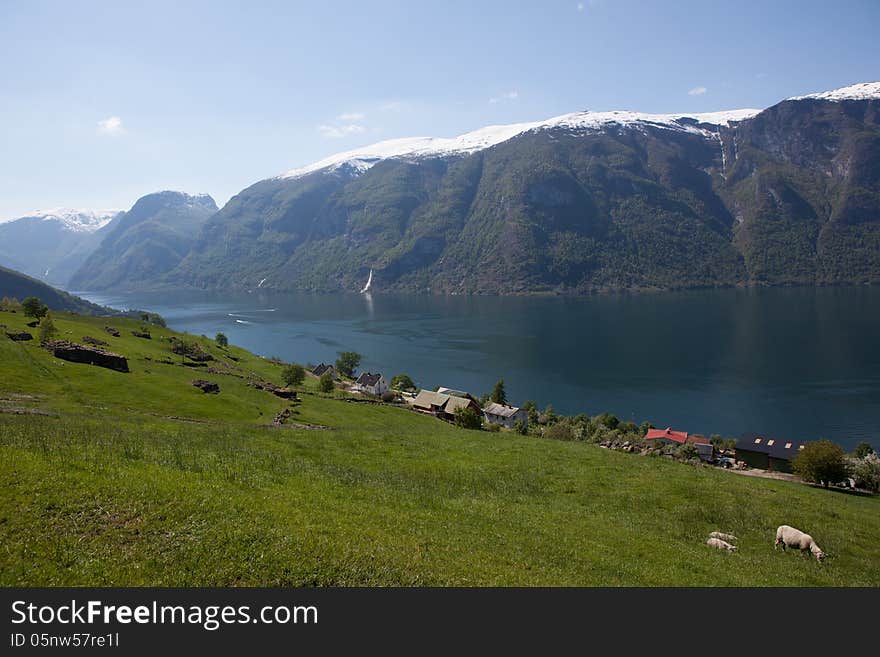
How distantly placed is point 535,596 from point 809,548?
52.2 feet

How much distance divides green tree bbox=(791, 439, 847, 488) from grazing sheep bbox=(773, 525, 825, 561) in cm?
3548

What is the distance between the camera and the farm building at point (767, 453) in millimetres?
68312

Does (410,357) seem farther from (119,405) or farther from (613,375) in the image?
(119,405)

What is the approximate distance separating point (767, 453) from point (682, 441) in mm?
11169

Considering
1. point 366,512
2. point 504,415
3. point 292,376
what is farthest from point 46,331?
point 504,415

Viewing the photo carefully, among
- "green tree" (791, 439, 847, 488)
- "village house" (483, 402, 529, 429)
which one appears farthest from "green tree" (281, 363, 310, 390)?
"green tree" (791, 439, 847, 488)

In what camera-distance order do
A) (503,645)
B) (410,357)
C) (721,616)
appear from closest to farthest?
(503,645), (721,616), (410,357)

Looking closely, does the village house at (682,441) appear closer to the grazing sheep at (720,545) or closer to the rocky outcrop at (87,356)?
the grazing sheep at (720,545)

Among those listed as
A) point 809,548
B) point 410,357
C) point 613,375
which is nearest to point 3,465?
point 809,548

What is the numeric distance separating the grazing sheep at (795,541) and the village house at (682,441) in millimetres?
49500

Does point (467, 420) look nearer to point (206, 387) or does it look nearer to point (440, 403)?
point (440, 403)

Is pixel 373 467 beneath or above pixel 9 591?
beneath

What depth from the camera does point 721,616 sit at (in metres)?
9.50

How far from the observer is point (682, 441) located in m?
74.9
